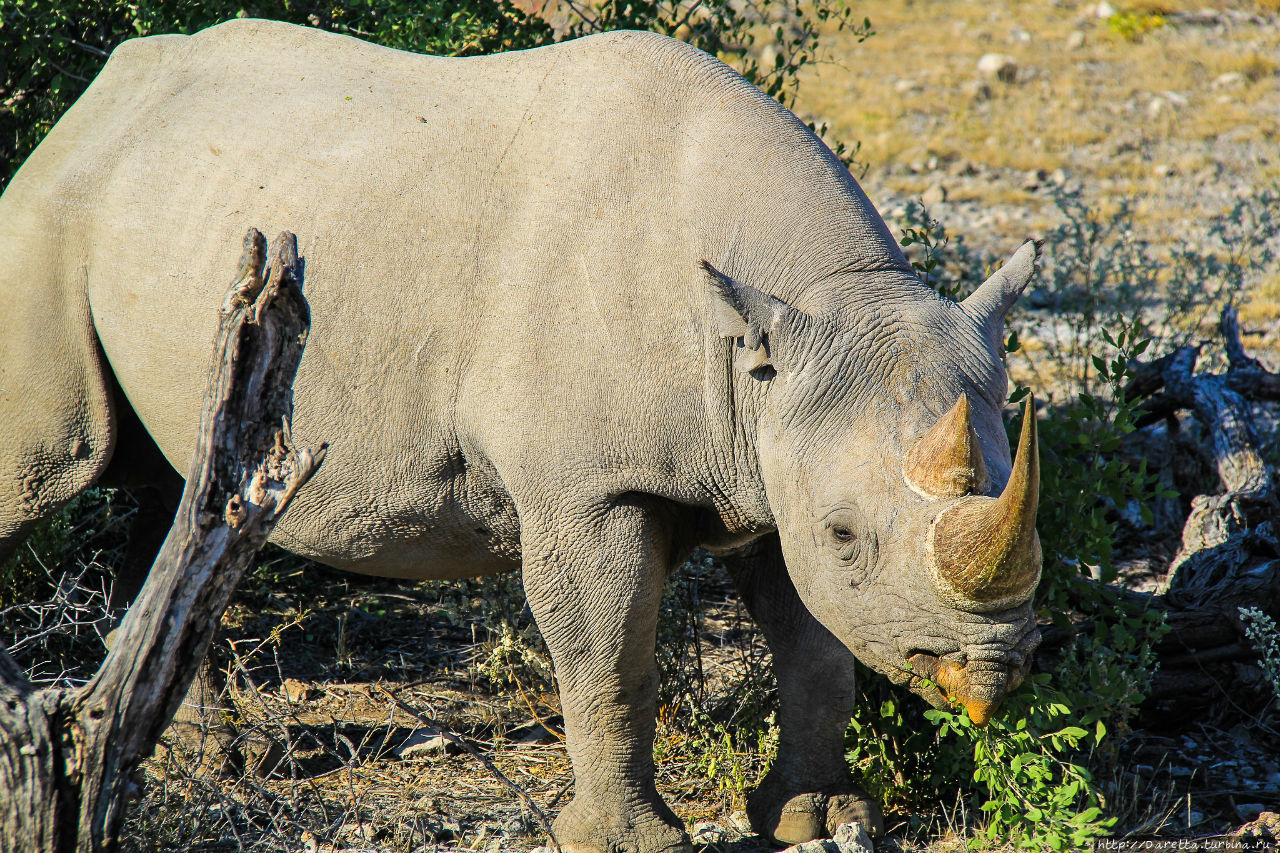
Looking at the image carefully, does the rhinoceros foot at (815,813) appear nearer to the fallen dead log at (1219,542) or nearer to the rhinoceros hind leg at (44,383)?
the fallen dead log at (1219,542)

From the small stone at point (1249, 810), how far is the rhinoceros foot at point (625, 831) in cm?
198

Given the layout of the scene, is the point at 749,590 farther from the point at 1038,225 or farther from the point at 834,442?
the point at 1038,225

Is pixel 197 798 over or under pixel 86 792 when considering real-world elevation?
under

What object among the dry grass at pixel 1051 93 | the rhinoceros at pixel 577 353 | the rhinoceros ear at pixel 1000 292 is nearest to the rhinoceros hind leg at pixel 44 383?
the rhinoceros at pixel 577 353

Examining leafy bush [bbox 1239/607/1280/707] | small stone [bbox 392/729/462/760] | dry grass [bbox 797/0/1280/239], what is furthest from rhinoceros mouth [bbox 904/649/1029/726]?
dry grass [bbox 797/0/1280/239]

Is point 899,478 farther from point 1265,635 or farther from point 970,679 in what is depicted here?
point 1265,635

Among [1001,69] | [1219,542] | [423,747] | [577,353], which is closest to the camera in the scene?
[577,353]

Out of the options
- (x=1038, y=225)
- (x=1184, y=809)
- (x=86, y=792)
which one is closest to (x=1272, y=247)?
(x=1038, y=225)

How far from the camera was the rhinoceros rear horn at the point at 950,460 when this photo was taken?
112 inches

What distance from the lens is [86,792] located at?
2.66m

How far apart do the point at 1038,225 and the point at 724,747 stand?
23.2 ft

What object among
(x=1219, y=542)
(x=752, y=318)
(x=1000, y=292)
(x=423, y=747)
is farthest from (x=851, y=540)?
(x=1219, y=542)

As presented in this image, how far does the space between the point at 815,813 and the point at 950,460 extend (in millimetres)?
1690

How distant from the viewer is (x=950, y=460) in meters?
2.88
